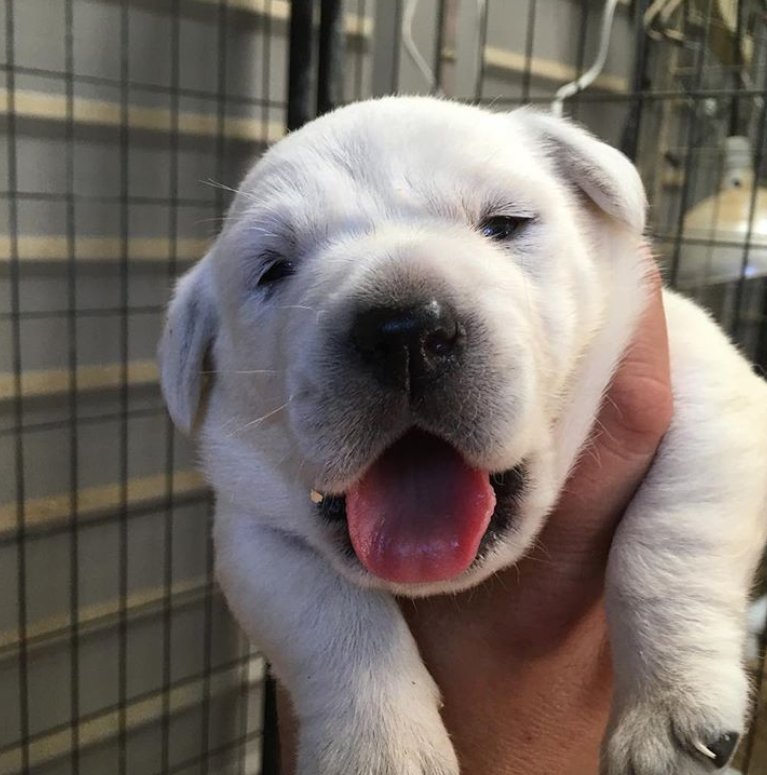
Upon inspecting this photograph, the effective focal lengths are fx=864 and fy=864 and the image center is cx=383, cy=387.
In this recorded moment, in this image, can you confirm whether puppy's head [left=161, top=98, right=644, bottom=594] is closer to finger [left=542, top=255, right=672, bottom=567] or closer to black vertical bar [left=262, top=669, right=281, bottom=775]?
finger [left=542, top=255, right=672, bottom=567]

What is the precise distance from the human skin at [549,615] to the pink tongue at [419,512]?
36 centimetres

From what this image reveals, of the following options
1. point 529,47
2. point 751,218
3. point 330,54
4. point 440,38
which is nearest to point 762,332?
point 751,218

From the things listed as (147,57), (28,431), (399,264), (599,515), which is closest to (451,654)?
(599,515)

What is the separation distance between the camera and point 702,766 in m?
1.10

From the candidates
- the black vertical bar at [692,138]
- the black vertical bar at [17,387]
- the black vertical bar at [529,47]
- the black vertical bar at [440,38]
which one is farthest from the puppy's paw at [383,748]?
the black vertical bar at [529,47]

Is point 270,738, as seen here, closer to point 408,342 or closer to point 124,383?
point 124,383

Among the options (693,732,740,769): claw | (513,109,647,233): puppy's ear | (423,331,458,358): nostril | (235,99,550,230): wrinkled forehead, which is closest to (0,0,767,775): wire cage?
(513,109,647,233): puppy's ear

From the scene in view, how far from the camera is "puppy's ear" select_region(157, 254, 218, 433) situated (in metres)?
1.55

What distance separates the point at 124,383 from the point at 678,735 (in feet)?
6.95

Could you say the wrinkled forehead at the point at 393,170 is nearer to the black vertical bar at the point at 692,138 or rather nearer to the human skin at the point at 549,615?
the human skin at the point at 549,615

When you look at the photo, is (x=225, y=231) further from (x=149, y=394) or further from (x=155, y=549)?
(x=155, y=549)

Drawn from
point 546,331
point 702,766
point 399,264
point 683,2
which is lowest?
point 702,766

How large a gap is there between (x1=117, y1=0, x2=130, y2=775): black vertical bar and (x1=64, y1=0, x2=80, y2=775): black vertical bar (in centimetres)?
15

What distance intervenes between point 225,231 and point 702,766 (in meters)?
1.07
